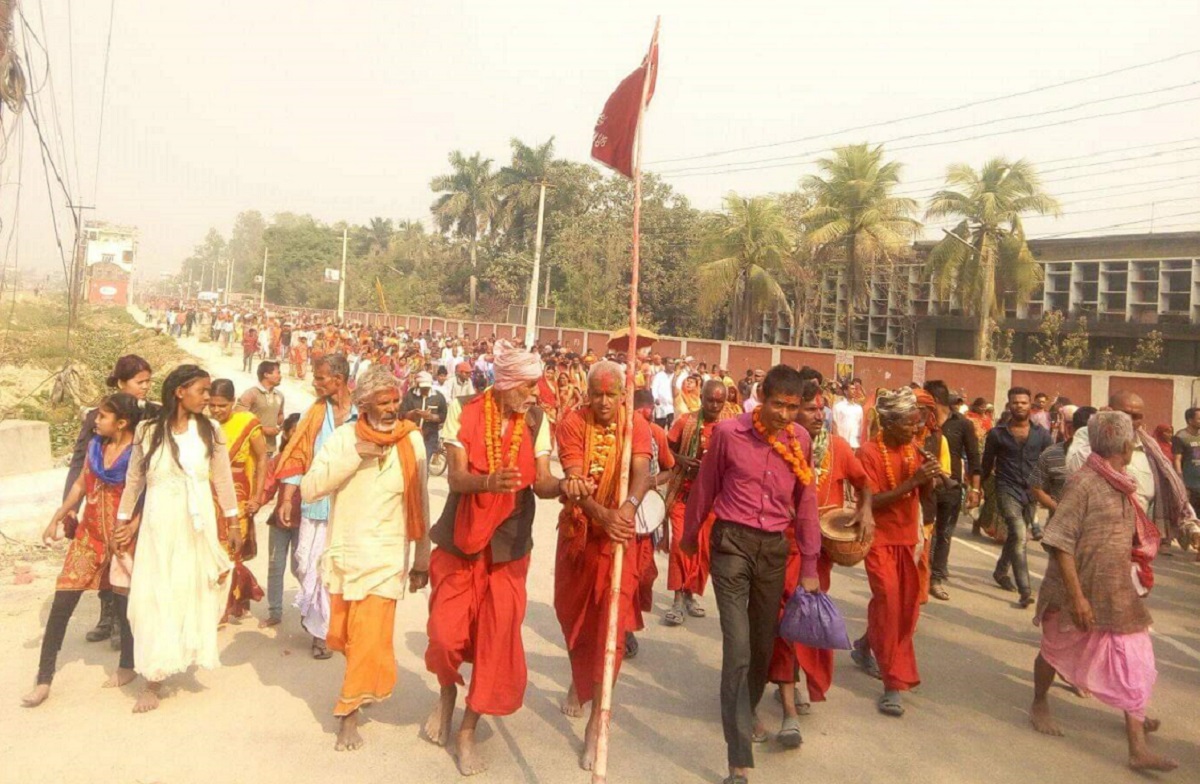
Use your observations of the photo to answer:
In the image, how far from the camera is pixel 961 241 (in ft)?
101

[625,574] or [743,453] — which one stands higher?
[743,453]

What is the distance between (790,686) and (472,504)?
1.97 meters

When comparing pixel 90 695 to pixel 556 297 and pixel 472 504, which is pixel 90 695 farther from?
pixel 556 297

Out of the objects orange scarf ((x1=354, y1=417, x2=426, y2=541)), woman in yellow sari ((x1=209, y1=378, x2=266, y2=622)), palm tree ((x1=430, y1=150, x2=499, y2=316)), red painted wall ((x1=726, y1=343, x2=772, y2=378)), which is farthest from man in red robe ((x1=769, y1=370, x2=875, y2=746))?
palm tree ((x1=430, y1=150, x2=499, y2=316))

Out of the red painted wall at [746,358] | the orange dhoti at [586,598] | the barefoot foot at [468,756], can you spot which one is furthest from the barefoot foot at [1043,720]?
the red painted wall at [746,358]

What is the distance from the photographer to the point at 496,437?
4398 mm

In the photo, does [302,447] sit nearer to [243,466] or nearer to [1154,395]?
[243,466]

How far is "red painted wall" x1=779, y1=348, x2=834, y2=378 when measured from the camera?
79.7 ft

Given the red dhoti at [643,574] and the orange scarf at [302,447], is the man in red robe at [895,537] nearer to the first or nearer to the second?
the red dhoti at [643,574]

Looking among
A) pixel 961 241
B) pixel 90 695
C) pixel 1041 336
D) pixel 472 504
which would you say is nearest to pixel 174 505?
pixel 90 695

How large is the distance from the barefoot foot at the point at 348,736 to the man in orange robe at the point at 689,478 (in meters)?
2.60

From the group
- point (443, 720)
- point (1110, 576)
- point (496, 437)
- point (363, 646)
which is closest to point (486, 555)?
point (496, 437)

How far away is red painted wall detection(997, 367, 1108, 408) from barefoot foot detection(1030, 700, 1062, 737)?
14.2 meters

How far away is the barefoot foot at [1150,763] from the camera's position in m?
4.39
